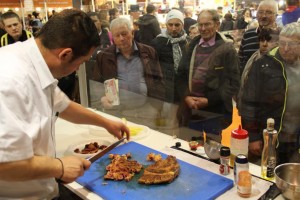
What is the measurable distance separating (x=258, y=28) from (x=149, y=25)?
1.25 m

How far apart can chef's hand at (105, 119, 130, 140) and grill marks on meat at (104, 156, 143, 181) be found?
20 centimetres

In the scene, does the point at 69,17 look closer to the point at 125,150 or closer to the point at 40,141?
the point at 40,141

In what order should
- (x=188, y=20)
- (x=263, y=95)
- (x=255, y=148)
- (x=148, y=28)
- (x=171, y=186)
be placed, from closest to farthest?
(x=171, y=186) → (x=255, y=148) → (x=263, y=95) → (x=188, y=20) → (x=148, y=28)

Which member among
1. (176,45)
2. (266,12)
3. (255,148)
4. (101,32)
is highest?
(266,12)

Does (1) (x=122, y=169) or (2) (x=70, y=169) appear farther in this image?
(1) (x=122, y=169)

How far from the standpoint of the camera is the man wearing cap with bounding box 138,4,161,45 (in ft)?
9.71

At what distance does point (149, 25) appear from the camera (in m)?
3.13

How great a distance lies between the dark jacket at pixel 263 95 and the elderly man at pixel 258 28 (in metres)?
0.30

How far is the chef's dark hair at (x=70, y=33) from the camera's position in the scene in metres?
1.06

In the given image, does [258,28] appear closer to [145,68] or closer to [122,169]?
[145,68]

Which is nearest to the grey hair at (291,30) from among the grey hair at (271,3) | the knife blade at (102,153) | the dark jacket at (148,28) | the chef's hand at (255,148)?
the grey hair at (271,3)

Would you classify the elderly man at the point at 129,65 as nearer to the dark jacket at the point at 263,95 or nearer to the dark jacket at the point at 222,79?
the dark jacket at the point at 222,79

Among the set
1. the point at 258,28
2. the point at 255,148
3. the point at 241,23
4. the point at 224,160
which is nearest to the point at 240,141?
the point at 224,160

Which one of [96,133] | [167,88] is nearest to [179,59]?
[167,88]
